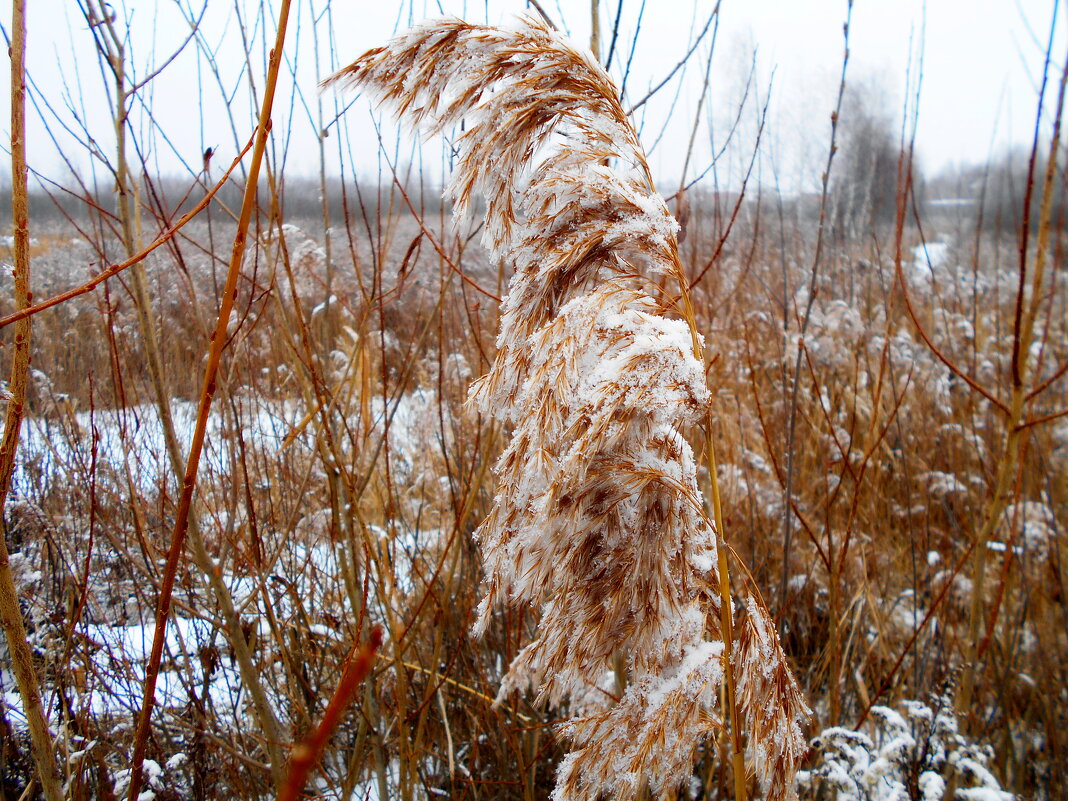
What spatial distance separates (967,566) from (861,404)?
1.40 meters

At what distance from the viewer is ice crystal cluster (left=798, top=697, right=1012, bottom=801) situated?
57.6 inches

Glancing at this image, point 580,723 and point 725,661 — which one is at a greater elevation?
point 725,661

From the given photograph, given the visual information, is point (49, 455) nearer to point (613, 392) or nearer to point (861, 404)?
point (613, 392)

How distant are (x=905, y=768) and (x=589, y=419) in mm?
1556

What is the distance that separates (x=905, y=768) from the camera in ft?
5.47

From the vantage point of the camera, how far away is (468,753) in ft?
6.64

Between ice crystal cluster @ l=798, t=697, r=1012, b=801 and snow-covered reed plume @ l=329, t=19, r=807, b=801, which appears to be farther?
ice crystal cluster @ l=798, t=697, r=1012, b=801

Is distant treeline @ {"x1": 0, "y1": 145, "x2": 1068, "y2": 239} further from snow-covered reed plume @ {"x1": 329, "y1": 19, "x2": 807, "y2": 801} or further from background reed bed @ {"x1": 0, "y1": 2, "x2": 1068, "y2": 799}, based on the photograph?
snow-covered reed plume @ {"x1": 329, "y1": 19, "x2": 807, "y2": 801}

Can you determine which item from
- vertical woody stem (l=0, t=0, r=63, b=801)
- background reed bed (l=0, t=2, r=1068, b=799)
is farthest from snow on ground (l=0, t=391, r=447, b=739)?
vertical woody stem (l=0, t=0, r=63, b=801)

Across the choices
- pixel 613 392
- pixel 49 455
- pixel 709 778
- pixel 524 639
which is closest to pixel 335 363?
pixel 49 455

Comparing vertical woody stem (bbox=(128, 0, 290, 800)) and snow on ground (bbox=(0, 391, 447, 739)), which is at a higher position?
vertical woody stem (bbox=(128, 0, 290, 800))

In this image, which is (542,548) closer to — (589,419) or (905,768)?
(589,419)

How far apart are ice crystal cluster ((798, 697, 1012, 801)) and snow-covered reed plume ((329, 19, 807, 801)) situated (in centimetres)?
73

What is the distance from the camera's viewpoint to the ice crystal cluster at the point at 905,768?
1463 mm
